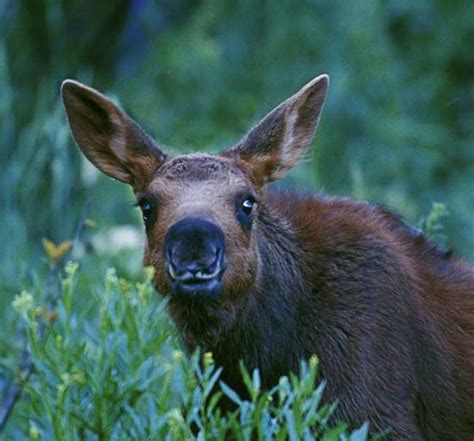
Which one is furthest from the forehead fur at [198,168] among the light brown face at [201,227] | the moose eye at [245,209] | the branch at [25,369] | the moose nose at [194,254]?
the branch at [25,369]

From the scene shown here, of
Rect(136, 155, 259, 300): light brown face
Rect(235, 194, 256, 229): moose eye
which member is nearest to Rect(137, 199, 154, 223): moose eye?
Rect(136, 155, 259, 300): light brown face

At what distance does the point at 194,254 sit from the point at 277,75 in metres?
10.0

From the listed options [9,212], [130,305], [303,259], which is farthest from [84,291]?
[130,305]

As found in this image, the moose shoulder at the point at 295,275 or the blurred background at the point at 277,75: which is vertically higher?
the blurred background at the point at 277,75

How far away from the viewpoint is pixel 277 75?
16.8 metres

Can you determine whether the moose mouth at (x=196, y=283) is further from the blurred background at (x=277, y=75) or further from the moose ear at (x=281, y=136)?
the blurred background at (x=277, y=75)

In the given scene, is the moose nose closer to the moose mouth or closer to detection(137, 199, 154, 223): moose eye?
the moose mouth

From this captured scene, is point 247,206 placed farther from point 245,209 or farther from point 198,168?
point 198,168

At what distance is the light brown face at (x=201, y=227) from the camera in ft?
22.9

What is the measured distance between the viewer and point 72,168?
42.1 feet

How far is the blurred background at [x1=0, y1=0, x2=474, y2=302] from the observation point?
1568cm

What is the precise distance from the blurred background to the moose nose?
641 centimetres

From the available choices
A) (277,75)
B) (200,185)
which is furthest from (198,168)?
(277,75)

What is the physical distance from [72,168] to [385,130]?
4564 mm
